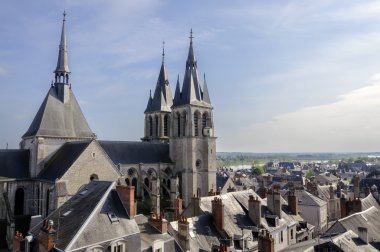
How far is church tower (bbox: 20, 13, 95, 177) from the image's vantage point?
2909 cm

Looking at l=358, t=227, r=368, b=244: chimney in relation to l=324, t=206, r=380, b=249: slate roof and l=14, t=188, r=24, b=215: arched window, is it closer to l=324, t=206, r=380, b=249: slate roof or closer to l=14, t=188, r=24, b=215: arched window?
l=324, t=206, r=380, b=249: slate roof

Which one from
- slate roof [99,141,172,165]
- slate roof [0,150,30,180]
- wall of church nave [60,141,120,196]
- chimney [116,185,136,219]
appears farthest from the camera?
slate roof [99,141,172,165]

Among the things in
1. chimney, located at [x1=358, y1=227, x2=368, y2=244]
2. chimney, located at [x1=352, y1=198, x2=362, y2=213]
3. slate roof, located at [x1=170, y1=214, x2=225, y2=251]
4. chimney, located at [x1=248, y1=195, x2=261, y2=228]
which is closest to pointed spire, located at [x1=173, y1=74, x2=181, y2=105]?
chimney, located at [x1=248, y1=195, x2=261, y2=228]

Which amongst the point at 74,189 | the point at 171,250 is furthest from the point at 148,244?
the point at 74,189

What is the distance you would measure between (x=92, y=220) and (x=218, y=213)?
9.40 meters

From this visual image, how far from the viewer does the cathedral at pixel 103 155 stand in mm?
26812

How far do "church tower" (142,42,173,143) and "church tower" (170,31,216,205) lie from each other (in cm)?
430

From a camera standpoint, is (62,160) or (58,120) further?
(58,120)

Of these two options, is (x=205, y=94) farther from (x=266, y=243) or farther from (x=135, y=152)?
(x=266, y=243)

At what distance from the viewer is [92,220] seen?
1376cm

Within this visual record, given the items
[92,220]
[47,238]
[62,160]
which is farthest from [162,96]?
[47,238]

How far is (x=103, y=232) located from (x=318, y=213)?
83.4 feet

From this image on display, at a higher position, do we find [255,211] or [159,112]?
[159,112]

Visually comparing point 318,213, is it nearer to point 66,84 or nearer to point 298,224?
point 298,224
